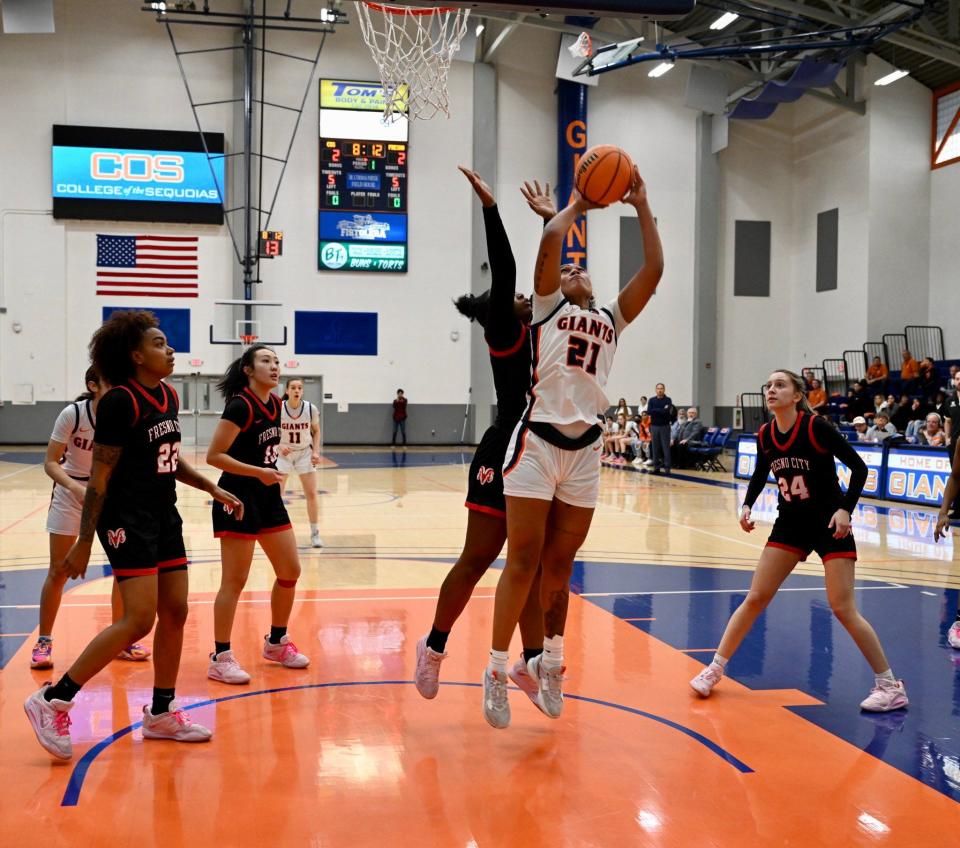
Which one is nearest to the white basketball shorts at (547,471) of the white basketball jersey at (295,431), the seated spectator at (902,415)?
the white basketball jersey at (295,431)

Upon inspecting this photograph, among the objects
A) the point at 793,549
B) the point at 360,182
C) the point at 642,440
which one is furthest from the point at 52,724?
the point at 360,182

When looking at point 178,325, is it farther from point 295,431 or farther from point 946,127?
point 946,127

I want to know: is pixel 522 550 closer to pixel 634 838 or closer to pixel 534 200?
pixel 634 838

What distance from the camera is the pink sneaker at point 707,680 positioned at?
452 centimetres

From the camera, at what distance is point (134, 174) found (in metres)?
24.0

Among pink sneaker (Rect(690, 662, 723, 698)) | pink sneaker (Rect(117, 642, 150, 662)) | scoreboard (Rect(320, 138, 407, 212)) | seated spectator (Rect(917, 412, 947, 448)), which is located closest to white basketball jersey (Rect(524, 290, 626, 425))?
pink sneaker (Rect(690, 662, 723, 698))

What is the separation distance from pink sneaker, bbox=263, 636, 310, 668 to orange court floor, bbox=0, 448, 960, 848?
75 millimetres

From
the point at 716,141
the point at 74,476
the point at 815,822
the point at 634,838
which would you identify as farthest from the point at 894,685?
the point at 716,141

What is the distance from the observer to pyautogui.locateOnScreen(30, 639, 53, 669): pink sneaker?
15.8ft

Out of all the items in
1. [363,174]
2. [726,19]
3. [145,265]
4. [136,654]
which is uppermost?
[726,19]

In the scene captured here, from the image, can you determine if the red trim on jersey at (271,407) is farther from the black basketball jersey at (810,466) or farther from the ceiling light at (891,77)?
the ceiling light at (891,77)

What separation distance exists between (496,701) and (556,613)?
439 millimetres

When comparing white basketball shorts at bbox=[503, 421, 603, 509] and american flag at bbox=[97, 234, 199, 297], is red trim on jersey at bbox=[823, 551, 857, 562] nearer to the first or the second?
white basketball shorts at bbox=[503, 421, 603, 509]

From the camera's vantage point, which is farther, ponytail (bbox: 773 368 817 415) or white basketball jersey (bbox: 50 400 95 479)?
white basketball jersey (bbox: 50 400 95 479)
